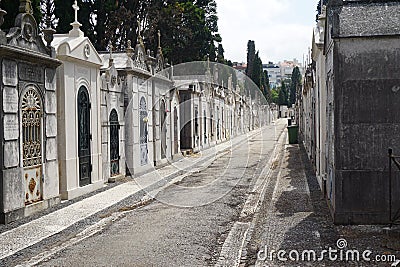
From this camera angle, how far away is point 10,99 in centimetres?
987

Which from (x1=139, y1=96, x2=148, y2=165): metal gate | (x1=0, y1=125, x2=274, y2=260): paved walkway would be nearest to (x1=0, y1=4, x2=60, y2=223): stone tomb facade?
(x1=0, y1=125, x2=274, y2=260): paved walkway

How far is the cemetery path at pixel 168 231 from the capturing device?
7.17 meters

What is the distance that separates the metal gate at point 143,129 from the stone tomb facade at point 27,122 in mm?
6264

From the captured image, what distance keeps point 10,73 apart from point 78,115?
11.0ft

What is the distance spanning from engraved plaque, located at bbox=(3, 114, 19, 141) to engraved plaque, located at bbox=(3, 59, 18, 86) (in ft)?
2.13

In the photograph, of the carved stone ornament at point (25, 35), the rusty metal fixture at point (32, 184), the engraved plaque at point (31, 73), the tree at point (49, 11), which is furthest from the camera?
the tree at point (49, 11)

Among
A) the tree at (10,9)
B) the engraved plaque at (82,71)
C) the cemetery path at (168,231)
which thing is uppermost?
the tree at (10,9)

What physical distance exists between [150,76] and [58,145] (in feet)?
24.1

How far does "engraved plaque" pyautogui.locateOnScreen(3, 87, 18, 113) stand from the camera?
9692mm

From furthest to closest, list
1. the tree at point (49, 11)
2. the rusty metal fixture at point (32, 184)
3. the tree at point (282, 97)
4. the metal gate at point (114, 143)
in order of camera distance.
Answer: the tree at point (282, 97) → the tree at point (49, 11) → the metal gate at point (114, 143) → the rusty metal fixture at point (32, 184)

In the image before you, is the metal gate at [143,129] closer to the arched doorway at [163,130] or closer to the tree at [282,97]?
the arched doorway at [163,130]

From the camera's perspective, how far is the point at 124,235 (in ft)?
28.0

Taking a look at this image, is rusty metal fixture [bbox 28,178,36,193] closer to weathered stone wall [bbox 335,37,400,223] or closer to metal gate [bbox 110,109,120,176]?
metal gate [bbox 110,109,120,176]

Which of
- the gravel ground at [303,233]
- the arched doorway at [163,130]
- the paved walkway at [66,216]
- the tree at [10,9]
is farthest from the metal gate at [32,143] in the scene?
the arched doorway at [163,130]
